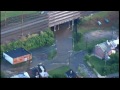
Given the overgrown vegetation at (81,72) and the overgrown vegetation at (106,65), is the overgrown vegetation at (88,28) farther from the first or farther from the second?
the overgrown vegetation at (81,72)

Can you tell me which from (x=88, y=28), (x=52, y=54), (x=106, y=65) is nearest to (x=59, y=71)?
(x=52, y=54)

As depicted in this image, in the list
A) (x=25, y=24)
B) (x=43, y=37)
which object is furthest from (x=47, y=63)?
(x=25, y=24)

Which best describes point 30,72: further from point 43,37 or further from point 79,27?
point 79,27

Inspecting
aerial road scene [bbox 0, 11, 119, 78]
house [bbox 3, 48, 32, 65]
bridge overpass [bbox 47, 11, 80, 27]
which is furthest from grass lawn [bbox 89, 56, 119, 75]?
house [bbox 3, 48, 32, 65]

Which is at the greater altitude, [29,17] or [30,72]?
[29,17]
